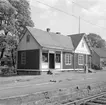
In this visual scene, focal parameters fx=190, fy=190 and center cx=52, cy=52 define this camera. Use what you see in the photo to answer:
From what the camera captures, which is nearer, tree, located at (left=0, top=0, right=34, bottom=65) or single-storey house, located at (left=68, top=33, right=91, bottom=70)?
tree, located at (left=0, top=0, right=34, bottom=65)

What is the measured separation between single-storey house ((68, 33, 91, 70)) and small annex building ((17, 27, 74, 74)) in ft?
4.18

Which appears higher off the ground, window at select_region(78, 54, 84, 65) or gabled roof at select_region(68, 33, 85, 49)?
gabled roof at select_region(68, 33, 85, 49)

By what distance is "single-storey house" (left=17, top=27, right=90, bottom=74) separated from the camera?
2523 cm

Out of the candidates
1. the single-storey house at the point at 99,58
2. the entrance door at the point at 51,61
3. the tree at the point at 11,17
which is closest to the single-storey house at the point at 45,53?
the entrance door at the point at 51,61

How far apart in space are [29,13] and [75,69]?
12607 millimetres

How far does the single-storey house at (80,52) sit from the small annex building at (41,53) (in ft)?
4.18

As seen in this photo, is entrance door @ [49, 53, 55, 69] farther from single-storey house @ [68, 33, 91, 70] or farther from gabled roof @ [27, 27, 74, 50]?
single-storey house @ [68, 33, 91, 70]

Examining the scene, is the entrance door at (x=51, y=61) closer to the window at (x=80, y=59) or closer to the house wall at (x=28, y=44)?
the house wall at (x=28, y=44)

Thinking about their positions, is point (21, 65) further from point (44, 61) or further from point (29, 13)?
point (29, 13)

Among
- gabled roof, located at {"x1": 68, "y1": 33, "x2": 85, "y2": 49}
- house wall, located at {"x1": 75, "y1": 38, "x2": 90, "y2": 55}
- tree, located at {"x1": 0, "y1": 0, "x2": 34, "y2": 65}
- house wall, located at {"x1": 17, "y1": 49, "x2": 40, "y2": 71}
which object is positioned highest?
tree, located at {"x1": 0, "y1": 0, "x2": 34, "y2": 65}

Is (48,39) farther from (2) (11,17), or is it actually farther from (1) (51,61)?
(2) (11,17)

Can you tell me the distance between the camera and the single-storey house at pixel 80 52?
31.1 meters

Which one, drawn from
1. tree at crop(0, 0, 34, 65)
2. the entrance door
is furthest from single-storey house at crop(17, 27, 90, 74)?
tree at crop(0, 0, 34, 65)

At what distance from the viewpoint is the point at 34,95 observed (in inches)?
344
